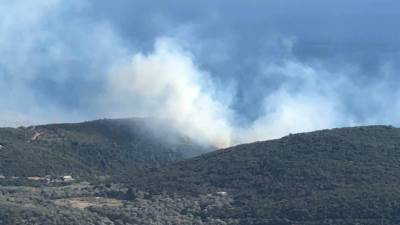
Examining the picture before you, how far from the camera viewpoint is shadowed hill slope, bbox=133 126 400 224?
94.3 meters

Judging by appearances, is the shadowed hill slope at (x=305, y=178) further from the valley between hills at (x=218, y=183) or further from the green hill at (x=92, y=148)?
the green hill at (x=92, y=148)

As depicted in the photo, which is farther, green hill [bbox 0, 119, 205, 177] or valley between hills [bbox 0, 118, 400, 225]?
green hill [bbox 0, 119, 205, 177]

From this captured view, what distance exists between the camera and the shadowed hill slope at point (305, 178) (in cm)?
9431

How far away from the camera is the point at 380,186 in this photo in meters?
98.6

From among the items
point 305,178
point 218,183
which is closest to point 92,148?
point 218,183

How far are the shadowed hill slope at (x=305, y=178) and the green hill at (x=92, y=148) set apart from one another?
12.8m

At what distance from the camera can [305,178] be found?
103m

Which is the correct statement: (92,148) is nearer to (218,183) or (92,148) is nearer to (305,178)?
(218,183)

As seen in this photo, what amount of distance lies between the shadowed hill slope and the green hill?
41.8 feet

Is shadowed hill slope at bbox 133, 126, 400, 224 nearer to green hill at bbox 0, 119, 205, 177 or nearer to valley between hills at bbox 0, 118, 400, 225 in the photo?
valley between hills at bbox 0, 118, 400, 225

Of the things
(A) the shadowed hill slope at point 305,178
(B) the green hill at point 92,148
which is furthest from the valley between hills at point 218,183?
(B) the green hill at point 92,148

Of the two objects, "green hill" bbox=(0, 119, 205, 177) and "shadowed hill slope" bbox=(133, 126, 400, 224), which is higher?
"green hill" bbox=(0, 119, 205, 177)

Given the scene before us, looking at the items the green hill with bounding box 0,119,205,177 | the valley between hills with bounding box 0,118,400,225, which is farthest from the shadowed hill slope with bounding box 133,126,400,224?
the green hill with bounding box 0,119,205,177

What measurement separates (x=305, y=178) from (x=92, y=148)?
1315 inches
